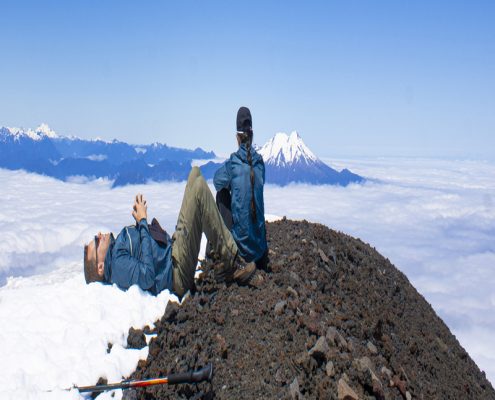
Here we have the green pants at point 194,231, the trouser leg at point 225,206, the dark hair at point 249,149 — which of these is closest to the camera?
the green pants at point 194,231

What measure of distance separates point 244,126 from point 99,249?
11.4ft

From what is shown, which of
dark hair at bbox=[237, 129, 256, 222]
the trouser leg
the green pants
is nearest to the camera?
the green pants

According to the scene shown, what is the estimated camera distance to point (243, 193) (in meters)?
7.84

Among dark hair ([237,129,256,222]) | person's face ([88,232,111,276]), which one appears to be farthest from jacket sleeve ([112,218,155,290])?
dark hair ([237,129,256,222])

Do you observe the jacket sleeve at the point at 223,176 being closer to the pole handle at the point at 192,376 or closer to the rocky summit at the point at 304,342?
the rocky summit at the point at 304,342

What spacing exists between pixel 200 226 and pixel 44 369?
3180 millimetres

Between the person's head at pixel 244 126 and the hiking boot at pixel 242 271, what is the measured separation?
217cm

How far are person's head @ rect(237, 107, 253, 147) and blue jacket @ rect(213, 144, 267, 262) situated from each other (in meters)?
0.12

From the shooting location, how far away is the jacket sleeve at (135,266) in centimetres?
748

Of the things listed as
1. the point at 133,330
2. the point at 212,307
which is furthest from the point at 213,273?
the point at 133,330

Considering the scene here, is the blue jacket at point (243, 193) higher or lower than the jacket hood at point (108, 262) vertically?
higher

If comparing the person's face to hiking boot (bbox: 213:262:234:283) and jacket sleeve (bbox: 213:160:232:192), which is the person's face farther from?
jacket sleeve (bbox: 213:160:232:192)

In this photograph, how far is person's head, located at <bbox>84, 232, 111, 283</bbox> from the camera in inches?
302

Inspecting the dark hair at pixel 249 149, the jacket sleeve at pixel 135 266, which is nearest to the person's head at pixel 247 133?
the dark hair at pixel 249 149
